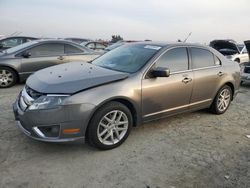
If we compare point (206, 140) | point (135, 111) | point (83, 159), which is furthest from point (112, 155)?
point (206, 140)

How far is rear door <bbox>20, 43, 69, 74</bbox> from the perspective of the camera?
8.15 metres

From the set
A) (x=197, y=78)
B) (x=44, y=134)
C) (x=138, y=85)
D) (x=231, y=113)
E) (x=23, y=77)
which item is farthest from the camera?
(x=23, y=77)

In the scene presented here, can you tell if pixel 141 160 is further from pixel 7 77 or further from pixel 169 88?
pixel 7 77

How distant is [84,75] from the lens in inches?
163

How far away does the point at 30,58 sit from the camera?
8203 mm

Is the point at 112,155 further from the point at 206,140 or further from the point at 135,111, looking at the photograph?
the point at 206,140

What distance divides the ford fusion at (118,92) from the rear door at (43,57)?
3.61m

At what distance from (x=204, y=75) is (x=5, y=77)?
5.53m

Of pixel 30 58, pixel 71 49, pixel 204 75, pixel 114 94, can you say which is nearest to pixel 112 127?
pixel 114 94

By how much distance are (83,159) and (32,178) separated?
729 millimetres

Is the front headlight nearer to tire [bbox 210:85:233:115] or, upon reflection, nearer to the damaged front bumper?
the damaged front bumper

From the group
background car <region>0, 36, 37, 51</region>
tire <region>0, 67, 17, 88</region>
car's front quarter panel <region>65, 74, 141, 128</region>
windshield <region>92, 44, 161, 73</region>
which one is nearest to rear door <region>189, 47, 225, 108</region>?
windshield <region>92, 44, 161, 73</region>

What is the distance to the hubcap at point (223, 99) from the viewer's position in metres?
5.94

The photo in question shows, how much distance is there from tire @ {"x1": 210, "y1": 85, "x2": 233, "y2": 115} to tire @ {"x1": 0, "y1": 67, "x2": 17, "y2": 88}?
18.1ft
